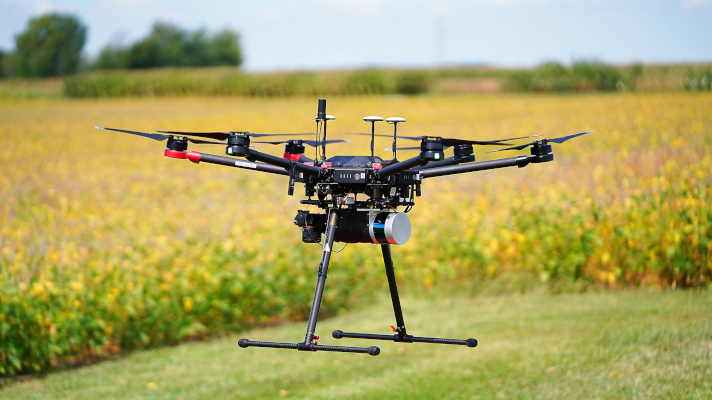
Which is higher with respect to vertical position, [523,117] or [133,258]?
[523,117]

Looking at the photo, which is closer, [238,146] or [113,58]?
[238,146]

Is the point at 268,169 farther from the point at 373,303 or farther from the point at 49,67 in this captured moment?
the point at 49,67

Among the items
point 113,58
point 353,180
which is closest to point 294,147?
point 353,180

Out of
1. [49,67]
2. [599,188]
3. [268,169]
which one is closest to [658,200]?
[599,188]

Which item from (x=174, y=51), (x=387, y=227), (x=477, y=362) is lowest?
(x=477, y=362)

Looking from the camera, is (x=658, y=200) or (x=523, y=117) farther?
(x=523, y=117)

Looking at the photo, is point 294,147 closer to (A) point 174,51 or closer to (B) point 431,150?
(B) point 431,150

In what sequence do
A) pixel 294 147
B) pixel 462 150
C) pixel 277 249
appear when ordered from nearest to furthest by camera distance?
pixel 462 150 < pixel 294 147 < pixel 277 249
